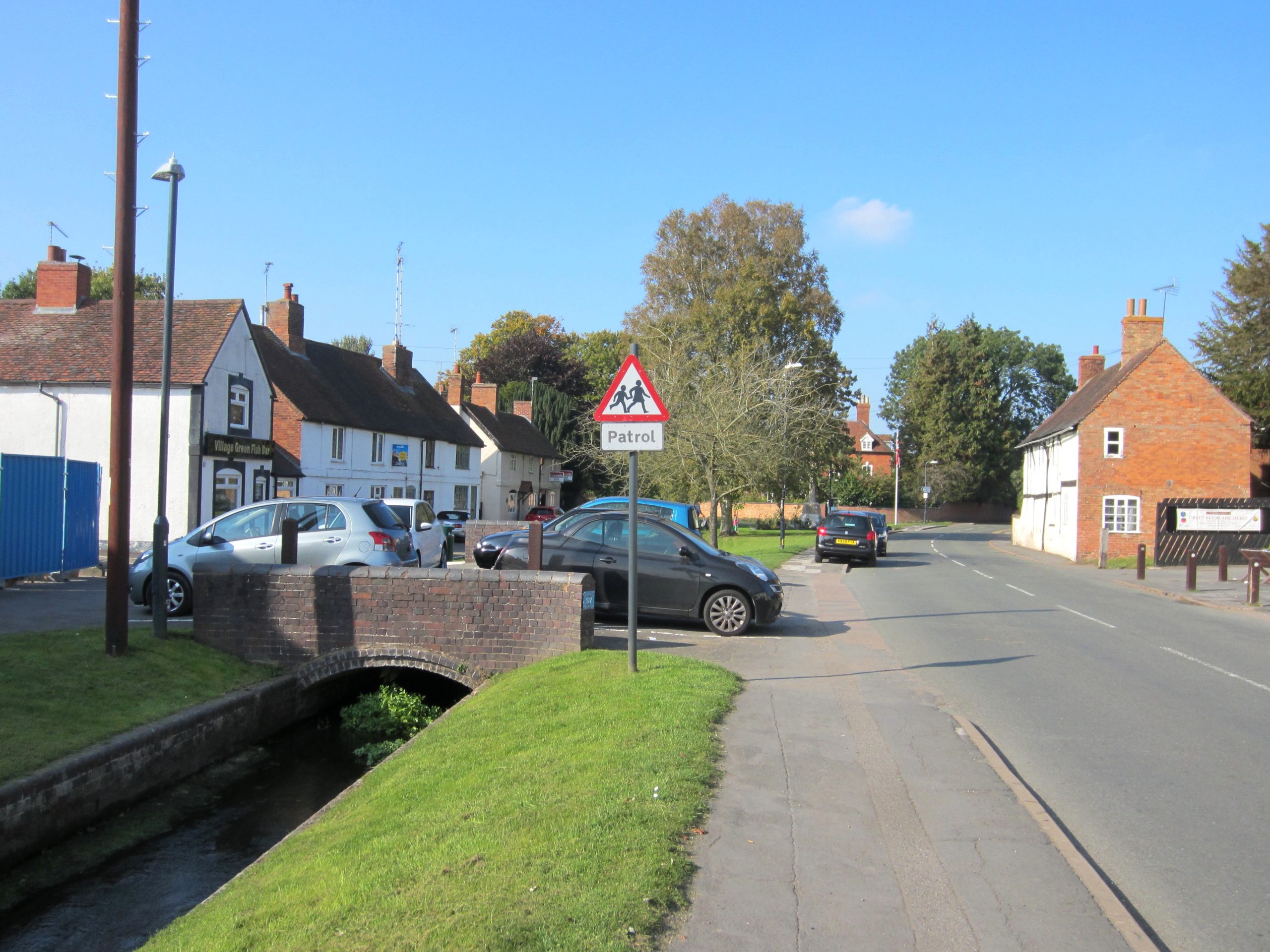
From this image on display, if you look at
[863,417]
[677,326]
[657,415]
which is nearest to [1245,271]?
[677,326]

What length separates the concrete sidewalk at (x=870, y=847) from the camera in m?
4.03

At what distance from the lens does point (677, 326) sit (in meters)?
45.1

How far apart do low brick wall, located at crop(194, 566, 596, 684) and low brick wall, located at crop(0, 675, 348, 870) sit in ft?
2.10

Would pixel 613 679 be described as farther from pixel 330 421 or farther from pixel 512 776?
pixel 330 421

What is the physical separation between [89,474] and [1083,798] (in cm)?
1795

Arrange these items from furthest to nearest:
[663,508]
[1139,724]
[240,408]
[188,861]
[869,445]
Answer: [869,445], [240,408], [663,508], [1139,724], [188,861]

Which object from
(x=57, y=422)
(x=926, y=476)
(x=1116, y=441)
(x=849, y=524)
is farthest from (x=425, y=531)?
(x=926, y=476)

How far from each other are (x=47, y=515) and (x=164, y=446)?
726cm

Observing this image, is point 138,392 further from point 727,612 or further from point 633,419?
point 633,419

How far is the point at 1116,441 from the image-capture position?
35750mm

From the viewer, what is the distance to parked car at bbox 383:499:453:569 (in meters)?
18.0

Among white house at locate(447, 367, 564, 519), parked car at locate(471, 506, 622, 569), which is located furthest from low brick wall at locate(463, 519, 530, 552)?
white house at locate(447, 367, 564, 519)

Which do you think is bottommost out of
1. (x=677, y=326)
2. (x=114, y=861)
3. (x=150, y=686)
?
(x=114, y=861)

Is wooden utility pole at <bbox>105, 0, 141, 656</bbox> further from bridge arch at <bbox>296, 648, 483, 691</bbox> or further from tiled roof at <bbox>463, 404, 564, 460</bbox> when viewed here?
tiled roof at <bbox>463, 404, 564, 460</bbox>
